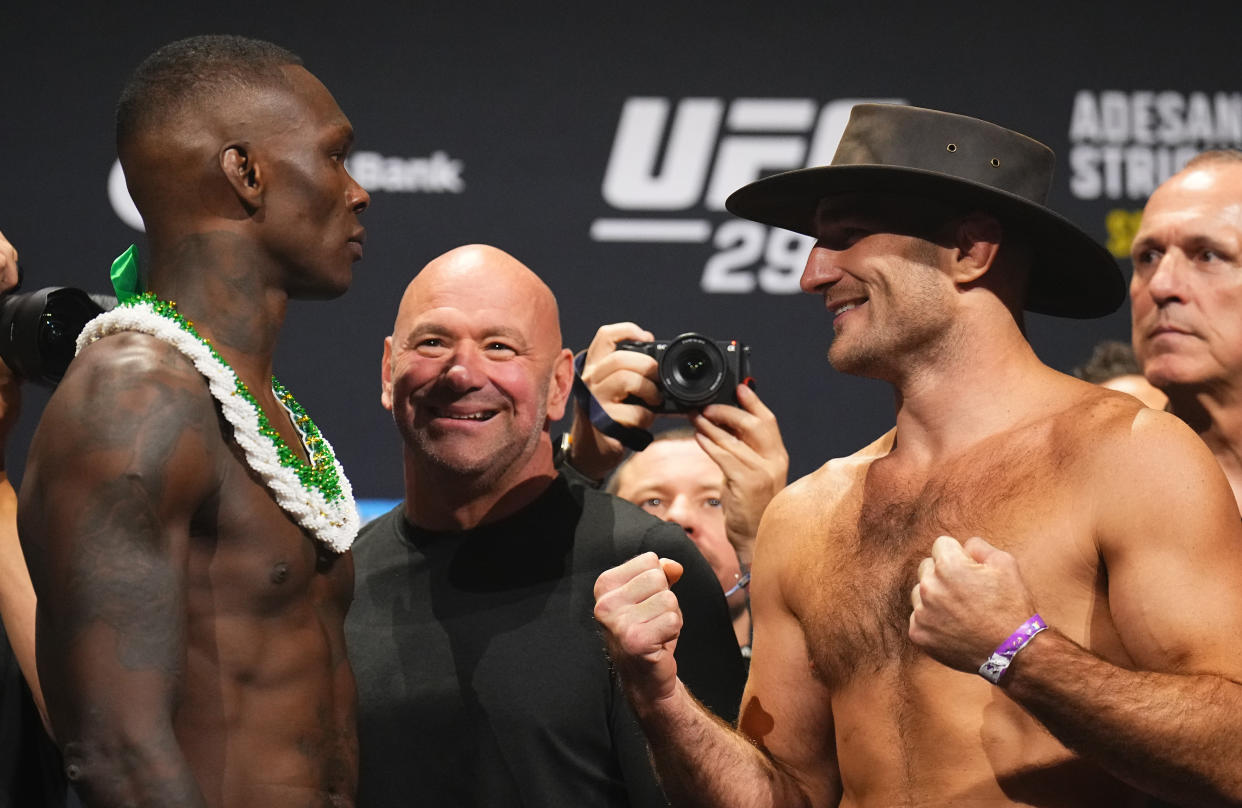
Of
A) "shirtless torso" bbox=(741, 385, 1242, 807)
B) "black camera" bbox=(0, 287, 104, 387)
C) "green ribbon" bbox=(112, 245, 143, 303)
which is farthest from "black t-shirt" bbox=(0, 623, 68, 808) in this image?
"shirtless torso" bbox=(741, 385, 1242, 807)

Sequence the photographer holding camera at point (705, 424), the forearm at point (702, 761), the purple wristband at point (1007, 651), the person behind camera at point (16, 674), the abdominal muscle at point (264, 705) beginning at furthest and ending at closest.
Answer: the photographer holding camera at point (705, 424)
the person behind camera at point (16, 674)
the forearm at point (702, 761)
the purple wristband at point (1007, 651)
the abdominal muscle at point (264, 705)

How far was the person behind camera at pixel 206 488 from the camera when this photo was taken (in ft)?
4.65

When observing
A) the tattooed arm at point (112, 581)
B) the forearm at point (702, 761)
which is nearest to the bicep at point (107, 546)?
the tattooed arm at point (112, 581)

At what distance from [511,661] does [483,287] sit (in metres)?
0.65

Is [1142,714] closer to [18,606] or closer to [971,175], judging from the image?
[971,175]

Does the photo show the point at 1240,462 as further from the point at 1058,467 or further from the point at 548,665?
the point at 548,665

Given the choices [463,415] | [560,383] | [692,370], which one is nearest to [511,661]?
[463,415]

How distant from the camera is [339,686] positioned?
1.71 metres

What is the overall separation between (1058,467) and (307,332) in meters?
2.50

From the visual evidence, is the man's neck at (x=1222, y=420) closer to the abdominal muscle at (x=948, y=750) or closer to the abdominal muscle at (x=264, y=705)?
the abdominal muscle at (x=948, y=750)

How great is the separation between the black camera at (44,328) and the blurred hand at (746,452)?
3.56 feet

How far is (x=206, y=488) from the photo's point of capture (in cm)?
153

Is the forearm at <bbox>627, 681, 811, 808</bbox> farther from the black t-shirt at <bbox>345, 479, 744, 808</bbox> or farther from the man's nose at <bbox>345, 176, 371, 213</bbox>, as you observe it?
the man's nose at <bbox>345, 176, 371, 213</bbox>

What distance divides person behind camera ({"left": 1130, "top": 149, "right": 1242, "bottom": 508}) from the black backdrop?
1318 millimetres
